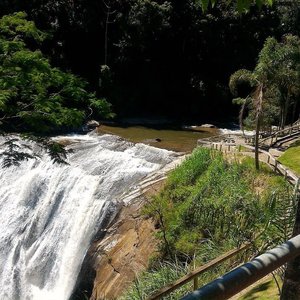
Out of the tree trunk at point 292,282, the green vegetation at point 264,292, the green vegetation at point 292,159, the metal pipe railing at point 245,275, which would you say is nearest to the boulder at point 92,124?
the green vegetation at point 292,159

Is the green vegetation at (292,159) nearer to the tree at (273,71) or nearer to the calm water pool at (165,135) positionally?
the tree at (273,71)

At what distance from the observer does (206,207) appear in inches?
A: 533

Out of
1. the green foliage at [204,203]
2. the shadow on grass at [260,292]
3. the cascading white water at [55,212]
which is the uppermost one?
the shadow on grass at [260,292]

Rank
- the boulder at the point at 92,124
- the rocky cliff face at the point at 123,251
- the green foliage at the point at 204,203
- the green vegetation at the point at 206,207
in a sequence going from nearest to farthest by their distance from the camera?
the green vegetation at the point at 206,207
the green foliage at the point at 204,203
the rocky cliff face at the point at 123,251
the boulder at the point at 92,124

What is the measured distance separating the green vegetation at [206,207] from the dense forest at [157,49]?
24.0 m

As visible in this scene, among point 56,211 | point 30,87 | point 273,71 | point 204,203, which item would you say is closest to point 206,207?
point 204,203

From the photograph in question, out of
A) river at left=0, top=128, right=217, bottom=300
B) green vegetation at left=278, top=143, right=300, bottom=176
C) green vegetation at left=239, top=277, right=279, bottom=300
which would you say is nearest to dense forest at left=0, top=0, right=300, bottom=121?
river at left=0, top=128, right=217, bottom=300

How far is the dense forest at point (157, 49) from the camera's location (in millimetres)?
40031

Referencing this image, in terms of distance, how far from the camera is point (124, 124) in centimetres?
3456

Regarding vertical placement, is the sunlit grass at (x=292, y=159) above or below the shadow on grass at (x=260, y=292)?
below

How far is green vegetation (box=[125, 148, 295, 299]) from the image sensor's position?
34.2 ft

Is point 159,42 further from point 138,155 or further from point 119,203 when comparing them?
point 119,203

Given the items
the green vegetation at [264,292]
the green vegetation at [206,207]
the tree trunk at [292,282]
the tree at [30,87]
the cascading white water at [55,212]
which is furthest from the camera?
the cascading white water at [55,212]

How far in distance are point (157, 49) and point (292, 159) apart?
2780 cm
